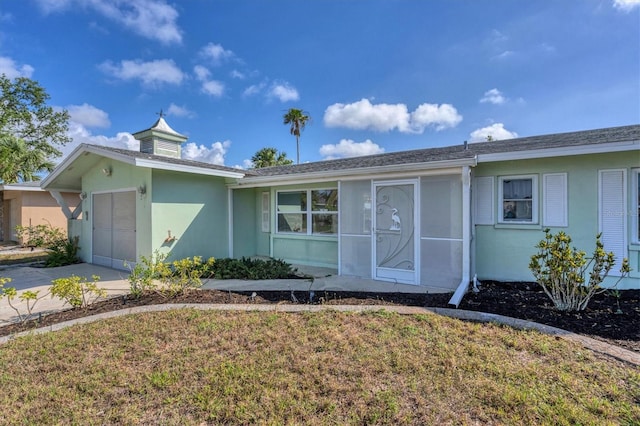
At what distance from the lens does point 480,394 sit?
2.91 m

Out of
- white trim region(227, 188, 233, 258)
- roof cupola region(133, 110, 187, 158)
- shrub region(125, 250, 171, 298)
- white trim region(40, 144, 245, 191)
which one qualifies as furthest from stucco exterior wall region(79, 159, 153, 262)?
white trim region(227, 188, 233, 258)

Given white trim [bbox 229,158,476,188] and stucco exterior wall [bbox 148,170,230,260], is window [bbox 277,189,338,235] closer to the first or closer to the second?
white trim [bbox 229,158,476,188]

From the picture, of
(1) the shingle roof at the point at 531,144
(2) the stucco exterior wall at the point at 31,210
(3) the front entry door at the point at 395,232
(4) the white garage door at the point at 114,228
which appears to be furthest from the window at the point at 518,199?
(2) the stucco exterior wall at the point at 31,210

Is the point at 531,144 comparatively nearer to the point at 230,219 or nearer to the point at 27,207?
the point at 230,219

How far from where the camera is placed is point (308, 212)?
32.9 feet

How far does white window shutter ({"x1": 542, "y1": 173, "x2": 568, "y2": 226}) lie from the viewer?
22.0 feet

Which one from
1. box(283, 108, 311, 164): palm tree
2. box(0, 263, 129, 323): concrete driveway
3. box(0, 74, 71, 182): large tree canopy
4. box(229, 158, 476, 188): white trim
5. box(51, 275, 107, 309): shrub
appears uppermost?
box(283, 108, 311, 164): palm tree

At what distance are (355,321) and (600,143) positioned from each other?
19.4 feet

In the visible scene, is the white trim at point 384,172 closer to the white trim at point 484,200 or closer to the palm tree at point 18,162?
the white trim at point 484,200

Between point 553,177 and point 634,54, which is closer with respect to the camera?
point 553,177

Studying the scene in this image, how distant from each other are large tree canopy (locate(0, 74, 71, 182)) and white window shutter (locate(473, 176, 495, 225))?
2793cm

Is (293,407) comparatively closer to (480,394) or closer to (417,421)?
(417,421)

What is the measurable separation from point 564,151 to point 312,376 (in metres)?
6.63

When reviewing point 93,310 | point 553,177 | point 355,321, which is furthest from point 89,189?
point 553,177
